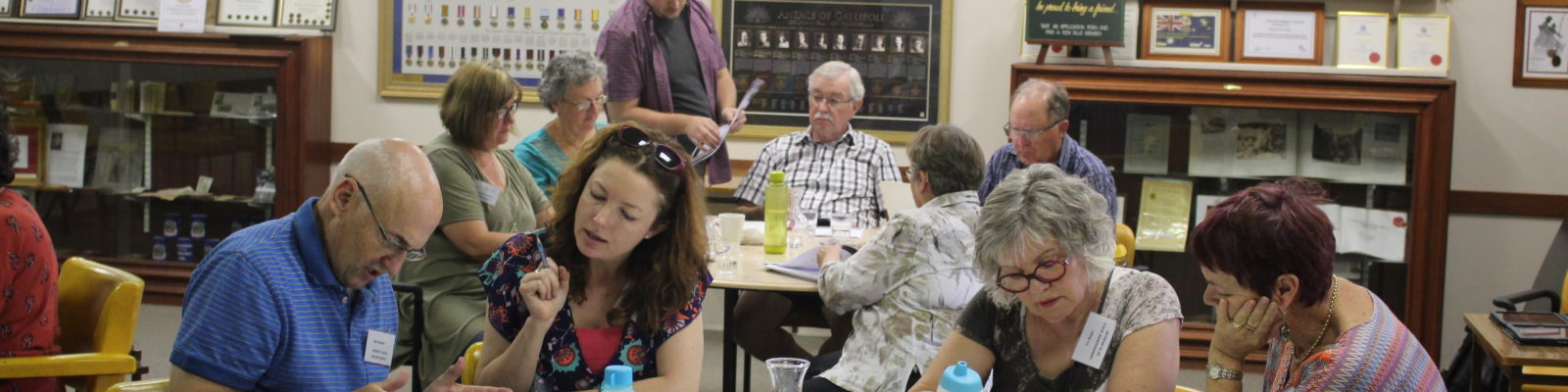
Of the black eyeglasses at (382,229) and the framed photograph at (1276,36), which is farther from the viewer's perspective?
the framed photograph at (1276,36)

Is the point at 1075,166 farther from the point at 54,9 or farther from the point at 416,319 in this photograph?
the point at 54,9

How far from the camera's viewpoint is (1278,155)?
212 inches

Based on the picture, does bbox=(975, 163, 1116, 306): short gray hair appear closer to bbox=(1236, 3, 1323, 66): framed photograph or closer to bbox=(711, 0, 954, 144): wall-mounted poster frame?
bbox=(1236, 3, 1323, 66): framed photograph

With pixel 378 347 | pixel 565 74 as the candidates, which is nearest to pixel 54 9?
pixel 565 74

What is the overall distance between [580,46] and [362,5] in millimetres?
999

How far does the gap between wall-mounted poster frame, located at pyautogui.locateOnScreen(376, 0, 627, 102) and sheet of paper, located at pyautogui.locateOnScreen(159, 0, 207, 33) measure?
75cm

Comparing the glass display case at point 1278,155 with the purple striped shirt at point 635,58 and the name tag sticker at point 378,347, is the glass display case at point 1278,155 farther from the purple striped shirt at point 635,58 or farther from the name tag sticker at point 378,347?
the name tag sticker at point 378,347

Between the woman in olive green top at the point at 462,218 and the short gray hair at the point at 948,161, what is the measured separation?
3.61 feet

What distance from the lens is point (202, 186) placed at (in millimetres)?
6070

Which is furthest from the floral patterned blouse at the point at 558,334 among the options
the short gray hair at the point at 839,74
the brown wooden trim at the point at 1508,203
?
the brown wooden trim at the point at 1508,203

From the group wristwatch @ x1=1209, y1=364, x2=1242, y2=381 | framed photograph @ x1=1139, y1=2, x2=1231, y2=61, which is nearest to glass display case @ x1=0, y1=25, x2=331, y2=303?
framed photograph @ x1=1139, y1=2, x2=1231, y2=61

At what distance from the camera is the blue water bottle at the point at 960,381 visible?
5.88 ft

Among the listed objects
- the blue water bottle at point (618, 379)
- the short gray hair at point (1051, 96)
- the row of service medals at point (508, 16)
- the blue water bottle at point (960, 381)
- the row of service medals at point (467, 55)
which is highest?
the row of service medals at point (508, 16)

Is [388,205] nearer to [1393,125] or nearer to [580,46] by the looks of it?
[580,46]
